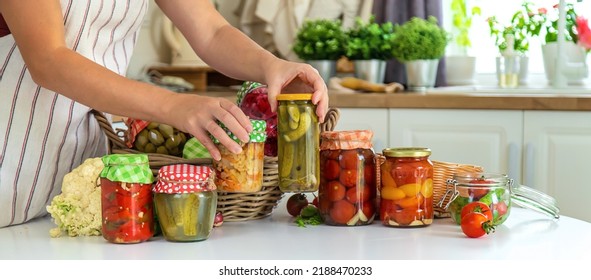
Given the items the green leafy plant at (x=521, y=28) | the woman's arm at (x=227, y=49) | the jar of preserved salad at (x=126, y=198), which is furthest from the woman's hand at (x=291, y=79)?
the green leafy plant at (x=521, y=28)

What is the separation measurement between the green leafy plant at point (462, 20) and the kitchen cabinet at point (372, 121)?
754mm

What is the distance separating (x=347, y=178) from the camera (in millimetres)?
1283

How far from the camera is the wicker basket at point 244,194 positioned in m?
1.30

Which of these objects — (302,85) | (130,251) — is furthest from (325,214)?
(130,251)

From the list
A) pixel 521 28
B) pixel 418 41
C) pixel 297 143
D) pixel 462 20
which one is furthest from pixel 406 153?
pixel 462 20

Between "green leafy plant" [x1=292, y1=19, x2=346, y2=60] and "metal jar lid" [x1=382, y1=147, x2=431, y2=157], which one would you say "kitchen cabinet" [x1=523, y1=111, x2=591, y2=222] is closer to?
"green leafy plant" [x1=292, y1=19, x2=346, y2=60]

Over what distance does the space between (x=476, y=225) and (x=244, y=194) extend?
35 centimetres

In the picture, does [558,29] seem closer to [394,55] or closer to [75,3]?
[394,55]

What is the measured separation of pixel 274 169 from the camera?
4.41 ft

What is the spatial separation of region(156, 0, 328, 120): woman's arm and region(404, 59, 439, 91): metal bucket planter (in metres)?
1.76

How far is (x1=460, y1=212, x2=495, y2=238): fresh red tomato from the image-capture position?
3.99 ft

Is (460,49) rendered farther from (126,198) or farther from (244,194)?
(126,198)

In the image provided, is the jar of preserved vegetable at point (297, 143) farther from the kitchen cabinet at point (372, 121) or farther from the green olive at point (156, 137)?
the kitchen cabinet at point (372, 121)

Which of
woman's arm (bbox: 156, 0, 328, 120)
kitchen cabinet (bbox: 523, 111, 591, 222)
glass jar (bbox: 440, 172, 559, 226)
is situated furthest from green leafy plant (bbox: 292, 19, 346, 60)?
glass jar (bbox: 440, 172, 559, 226)
